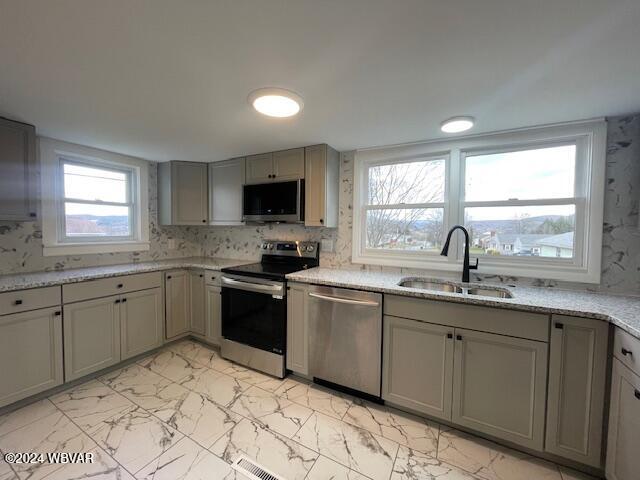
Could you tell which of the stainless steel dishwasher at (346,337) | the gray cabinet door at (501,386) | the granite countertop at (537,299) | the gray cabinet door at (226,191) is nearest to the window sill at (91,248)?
the gray cabinet door at (226,191)

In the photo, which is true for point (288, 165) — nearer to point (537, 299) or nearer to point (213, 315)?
point (213, 315)

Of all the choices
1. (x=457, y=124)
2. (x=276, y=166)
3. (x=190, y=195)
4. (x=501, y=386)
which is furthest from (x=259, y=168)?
(x=501, y=386)

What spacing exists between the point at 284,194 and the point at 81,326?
204 centimetres

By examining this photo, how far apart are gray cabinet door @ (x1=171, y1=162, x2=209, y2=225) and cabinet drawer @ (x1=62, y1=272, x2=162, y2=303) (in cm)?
79

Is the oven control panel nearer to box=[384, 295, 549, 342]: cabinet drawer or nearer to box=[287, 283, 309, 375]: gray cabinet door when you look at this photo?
box=[287, 283, 309, 375]: gray cabinet door

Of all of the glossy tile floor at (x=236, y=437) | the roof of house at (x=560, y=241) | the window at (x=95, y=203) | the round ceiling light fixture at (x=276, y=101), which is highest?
the round ceiling light fixture at (x=276, y=101)

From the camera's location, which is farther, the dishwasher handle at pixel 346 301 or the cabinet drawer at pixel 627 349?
the dishwasher handle at pixel 346 301

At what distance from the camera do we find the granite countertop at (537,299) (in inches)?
54.7

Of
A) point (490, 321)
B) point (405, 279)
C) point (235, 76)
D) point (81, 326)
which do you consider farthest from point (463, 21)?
point (81, 326)

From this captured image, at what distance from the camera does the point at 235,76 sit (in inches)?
55.2

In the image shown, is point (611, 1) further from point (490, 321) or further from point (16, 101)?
point (16, 101)

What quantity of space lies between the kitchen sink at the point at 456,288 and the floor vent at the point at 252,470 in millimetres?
1454

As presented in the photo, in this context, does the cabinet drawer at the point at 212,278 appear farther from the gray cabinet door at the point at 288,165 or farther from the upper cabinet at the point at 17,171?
the upper cabinet at the point at 17,171

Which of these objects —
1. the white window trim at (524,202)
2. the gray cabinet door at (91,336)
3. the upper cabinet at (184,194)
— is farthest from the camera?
the upper cabinet at (184,194)
